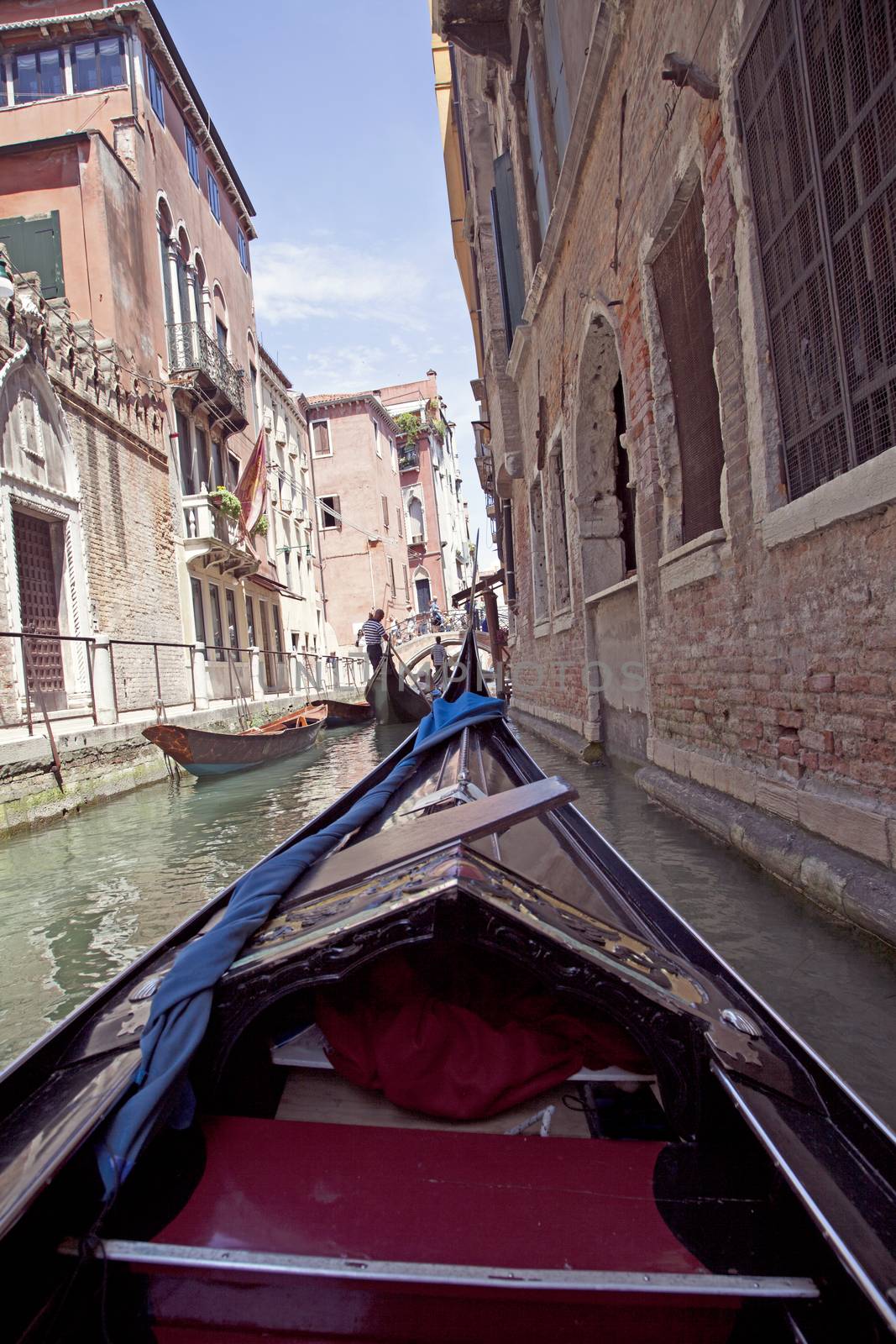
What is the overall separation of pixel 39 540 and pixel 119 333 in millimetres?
3453

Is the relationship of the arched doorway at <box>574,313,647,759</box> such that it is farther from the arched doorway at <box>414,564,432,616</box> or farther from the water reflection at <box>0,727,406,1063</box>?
the arched doorway at <box>414,564,432,616</box>

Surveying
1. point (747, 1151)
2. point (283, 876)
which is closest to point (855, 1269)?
point (747, 1151)

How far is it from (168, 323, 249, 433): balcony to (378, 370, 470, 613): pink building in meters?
16.2

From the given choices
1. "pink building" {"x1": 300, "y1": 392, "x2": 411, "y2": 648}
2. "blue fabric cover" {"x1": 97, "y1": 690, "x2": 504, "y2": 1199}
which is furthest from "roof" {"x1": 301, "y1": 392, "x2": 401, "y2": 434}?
"blue fabric cover" {"x1": 97, "y1": 690, "x2": 504, "y2": 1199}

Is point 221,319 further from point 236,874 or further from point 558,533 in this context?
point 236,874

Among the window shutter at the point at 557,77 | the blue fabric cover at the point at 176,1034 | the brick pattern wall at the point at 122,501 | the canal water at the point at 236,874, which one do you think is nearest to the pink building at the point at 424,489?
the brick pattern wall at the point at 122,501

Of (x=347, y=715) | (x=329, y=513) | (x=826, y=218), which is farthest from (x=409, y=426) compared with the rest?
(x=826, y=218)

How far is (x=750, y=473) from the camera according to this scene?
2.91 meters

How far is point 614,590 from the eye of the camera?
509cm

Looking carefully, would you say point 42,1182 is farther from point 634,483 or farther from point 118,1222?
point 634,483

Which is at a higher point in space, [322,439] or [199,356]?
[322,439]

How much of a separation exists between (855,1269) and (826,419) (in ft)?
7.51

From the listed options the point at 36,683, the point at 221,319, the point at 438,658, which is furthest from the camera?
the point at 438,658

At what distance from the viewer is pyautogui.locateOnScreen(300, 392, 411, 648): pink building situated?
25.4 meters
